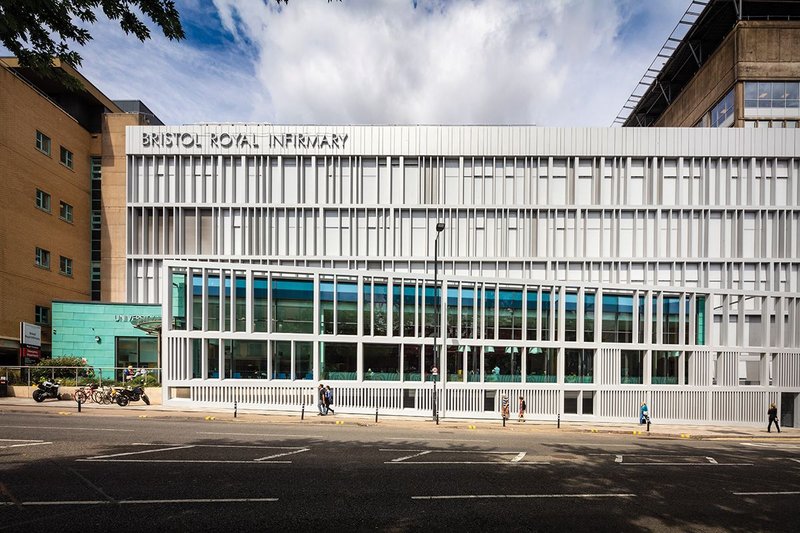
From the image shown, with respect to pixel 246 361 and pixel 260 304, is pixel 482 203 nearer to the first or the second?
pixel 260 304

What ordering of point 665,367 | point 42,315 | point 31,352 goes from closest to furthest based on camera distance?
point 665,367, point 31,352, point 42,315

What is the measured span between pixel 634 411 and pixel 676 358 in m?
4.79

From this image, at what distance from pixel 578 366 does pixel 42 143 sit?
4286 cm

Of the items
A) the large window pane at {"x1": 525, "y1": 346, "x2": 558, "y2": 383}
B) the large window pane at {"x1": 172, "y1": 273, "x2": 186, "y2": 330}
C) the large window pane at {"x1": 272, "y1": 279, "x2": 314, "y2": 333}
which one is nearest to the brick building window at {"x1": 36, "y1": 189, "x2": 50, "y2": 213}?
the large window pane at {"x1": 172, "y1": 273, "x2": 186, "y2": 330}

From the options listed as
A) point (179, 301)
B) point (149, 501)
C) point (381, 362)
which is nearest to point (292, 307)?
point (381, 362)

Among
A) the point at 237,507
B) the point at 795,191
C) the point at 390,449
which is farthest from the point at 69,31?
the point at 795,191

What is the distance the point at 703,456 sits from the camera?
17.6 meters

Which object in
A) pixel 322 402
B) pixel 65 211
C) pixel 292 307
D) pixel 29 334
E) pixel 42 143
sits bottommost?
pixel 322 402

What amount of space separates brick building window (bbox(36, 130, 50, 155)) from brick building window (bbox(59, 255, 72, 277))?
8.44 metres

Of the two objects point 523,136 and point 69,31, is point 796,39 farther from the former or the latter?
point 69,31

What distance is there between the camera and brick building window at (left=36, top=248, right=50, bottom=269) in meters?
38.6

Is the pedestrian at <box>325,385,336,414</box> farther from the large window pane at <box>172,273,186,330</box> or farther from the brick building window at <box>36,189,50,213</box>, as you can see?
the brick building window at <box>36,189,50,213</box>

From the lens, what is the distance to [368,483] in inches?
462

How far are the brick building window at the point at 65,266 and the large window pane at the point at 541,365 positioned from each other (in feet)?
121
